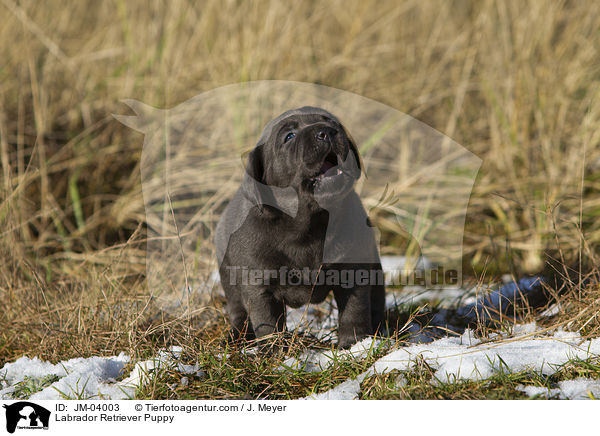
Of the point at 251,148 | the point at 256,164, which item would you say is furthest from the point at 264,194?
the point at 251,148

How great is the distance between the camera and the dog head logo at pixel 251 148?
171 inches

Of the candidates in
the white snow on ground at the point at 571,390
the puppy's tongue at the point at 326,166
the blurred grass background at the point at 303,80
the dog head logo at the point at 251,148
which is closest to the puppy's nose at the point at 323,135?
the puppy's tongue at the point at 326,166

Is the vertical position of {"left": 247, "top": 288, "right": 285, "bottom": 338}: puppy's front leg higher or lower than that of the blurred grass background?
lower

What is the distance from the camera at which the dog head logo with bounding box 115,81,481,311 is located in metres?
4.34

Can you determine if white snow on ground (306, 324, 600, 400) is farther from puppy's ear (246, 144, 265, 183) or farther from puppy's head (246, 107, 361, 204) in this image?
puppy's ear (246, 144, 265, 183)

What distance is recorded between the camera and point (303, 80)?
16.8 ft

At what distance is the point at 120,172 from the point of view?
5.01 m

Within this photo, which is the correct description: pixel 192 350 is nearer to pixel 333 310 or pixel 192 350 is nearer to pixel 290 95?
pixel 333 310

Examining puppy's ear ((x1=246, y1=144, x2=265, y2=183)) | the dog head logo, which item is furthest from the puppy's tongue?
the dog head logo
